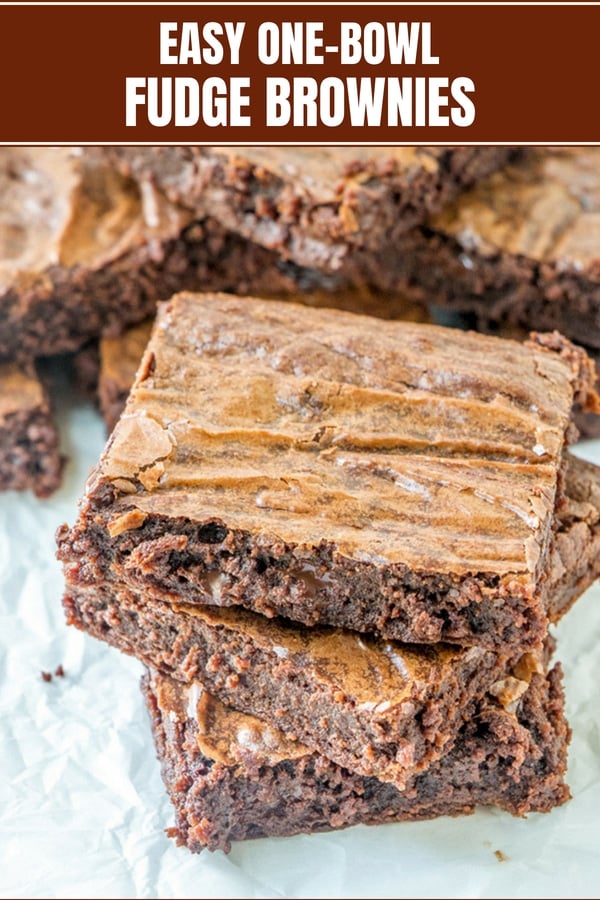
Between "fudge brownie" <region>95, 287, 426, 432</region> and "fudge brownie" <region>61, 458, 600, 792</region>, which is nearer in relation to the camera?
"fudge brownie" <region>61, 458, 600, 792</region>

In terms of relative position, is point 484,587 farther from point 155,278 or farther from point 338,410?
point 155,278

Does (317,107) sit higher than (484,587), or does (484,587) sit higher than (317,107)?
(317,107)

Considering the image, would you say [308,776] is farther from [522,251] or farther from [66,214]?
[66,214]

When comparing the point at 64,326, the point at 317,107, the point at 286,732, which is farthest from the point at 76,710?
the point at 317,107

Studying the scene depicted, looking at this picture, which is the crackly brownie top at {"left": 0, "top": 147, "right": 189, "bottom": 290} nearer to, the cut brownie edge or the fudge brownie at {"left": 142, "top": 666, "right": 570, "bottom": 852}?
the cut brownie edge

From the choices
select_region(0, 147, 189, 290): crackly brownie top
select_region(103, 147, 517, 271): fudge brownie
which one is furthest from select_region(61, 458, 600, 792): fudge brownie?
select_region(0, 147, 189, 290): crackly brownie top

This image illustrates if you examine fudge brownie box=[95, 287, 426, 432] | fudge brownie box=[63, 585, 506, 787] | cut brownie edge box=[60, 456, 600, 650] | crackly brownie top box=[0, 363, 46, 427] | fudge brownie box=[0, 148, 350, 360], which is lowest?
fudge brownie box=[63, 585, 506, 787]
